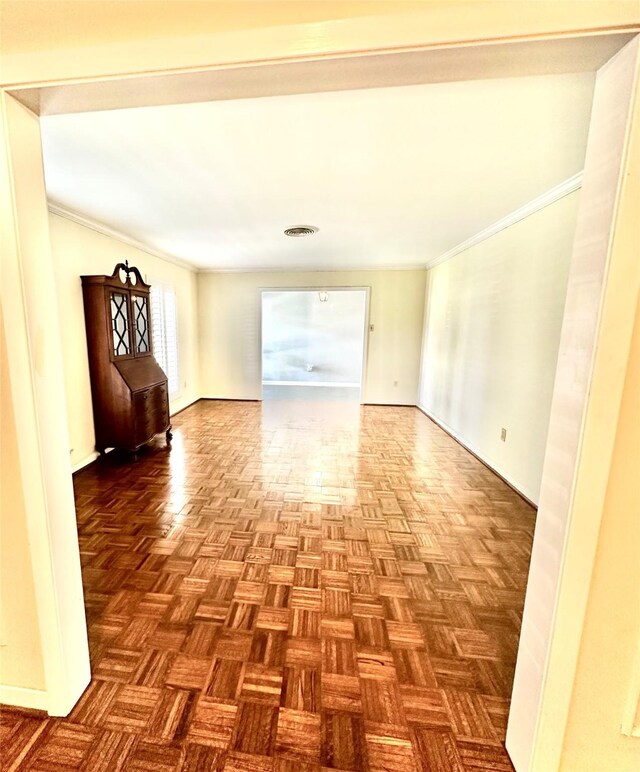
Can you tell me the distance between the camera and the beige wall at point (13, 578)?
2.92ft

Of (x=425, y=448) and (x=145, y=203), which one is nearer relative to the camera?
(x=145, y=203)

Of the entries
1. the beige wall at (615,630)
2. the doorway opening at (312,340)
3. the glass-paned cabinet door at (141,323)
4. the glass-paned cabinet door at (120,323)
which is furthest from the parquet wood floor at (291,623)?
the doorway opening at (312,340)

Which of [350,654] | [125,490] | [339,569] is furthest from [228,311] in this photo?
[350,654]

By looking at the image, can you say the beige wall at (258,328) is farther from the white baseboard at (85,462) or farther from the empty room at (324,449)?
the white baseboard at (85,462)

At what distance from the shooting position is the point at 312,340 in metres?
8.35

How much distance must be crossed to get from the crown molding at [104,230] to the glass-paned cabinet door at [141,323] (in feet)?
2.00

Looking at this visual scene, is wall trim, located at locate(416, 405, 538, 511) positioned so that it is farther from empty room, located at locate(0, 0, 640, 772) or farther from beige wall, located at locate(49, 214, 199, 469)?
beige wall, located at locate(49, 214, 199, 469)

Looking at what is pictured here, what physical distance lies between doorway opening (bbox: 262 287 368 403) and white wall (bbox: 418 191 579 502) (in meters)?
4.01

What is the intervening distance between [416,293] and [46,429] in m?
5.10

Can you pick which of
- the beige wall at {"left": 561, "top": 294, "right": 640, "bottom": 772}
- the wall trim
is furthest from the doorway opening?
the beige wall at {"left": 561, "top": 294, "right": 640, "bottom": 772}

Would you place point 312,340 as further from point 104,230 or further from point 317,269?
point 104,230

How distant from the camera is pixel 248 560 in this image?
1808 mm

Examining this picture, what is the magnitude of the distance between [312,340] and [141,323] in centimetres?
523

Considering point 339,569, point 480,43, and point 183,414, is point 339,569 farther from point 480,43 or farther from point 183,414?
point 183,414
